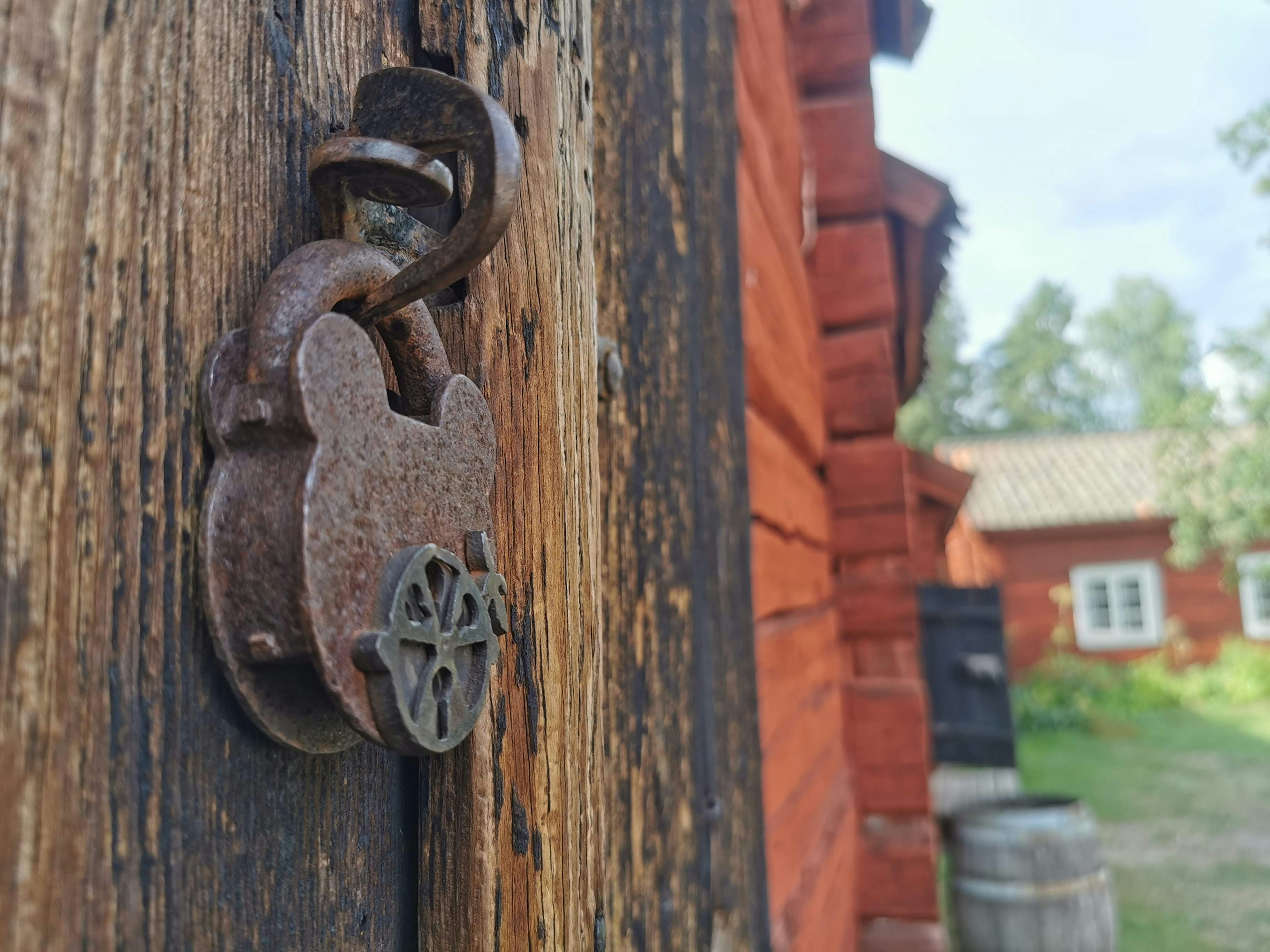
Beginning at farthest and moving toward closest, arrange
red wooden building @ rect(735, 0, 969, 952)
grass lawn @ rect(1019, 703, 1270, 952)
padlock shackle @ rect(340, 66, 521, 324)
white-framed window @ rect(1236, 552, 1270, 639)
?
white-framed window @ rect(1236, 552, 1270, 639), grass lawn @ rect(1019, 703, 1270, 952), red wooden building @ rect(735, 0, 969, 952), padlock shackle @ rect(340, 66, 521, 324)

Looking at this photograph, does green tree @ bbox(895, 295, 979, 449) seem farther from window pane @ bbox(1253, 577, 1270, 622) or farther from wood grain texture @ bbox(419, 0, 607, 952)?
wood grain texture @ bbox(419, 0, 607, 952)

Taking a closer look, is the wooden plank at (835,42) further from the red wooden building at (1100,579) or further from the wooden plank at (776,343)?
the red wooden building at (1100,579)

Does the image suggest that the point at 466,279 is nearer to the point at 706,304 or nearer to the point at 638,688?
the point at 638,688

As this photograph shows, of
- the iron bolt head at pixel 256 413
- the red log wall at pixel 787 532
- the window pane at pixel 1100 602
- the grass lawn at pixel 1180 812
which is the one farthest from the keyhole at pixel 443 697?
the window pane at pixel 1100 602

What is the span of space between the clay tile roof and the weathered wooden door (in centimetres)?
1518

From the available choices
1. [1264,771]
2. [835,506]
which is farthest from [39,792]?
[1264,771]

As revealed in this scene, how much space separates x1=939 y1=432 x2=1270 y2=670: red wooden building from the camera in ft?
53.5

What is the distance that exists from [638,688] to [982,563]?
58.5ft

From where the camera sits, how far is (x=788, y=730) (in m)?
2.10

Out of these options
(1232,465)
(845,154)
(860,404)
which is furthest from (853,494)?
(1232,465)

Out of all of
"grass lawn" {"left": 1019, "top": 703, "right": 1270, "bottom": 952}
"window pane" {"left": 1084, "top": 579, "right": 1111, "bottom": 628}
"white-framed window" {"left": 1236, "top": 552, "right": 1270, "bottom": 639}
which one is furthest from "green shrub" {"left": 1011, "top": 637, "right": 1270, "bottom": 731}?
"window pane" {"left": 1084, "top": 579, "right": 1111, "bottom": 628}

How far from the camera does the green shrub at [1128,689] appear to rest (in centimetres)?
1402

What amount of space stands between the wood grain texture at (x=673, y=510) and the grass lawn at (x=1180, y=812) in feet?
20.6

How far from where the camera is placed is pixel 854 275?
3.77 metres
